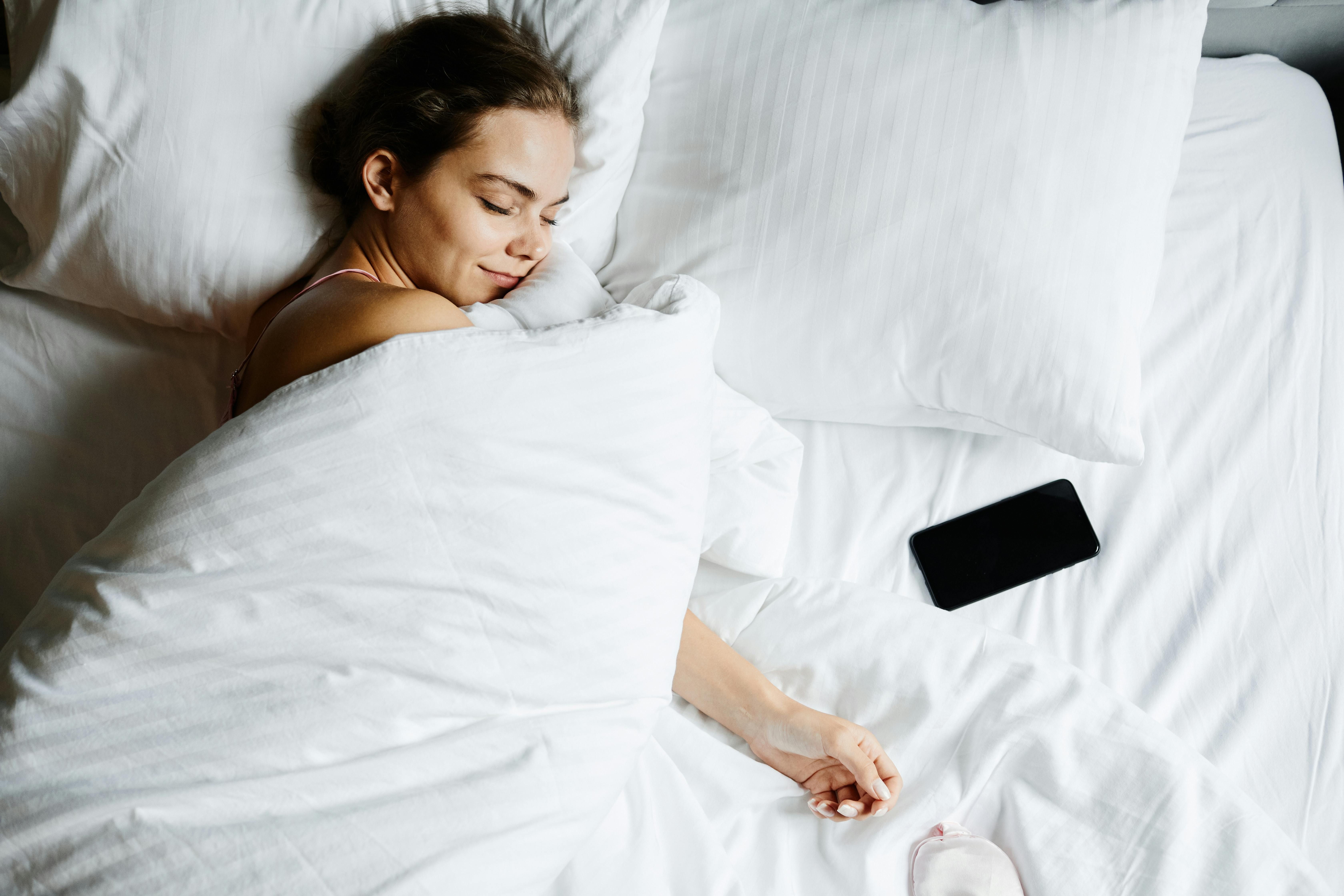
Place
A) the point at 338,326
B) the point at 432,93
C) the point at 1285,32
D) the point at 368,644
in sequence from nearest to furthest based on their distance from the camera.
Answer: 1. the point at 368,644
2. the point at 338,326
3. the point at 432,93
4. the point at 1285,32

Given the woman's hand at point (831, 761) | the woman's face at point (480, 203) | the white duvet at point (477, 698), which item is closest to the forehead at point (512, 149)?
the woman's face at point (480, 203)

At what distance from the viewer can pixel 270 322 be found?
1.01 m

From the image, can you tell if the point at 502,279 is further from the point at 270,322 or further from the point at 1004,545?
the point at 1004,545

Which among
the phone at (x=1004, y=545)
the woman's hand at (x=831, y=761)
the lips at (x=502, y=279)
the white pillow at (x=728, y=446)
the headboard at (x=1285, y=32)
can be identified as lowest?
the woman's hand at (x=831, y=761)

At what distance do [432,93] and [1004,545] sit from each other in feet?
2.77

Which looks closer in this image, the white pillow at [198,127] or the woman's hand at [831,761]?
the woman's hand at [831,761]

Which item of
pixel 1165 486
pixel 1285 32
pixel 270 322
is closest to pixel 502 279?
pixel 270 322

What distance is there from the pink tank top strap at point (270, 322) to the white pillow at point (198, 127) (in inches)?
1.4

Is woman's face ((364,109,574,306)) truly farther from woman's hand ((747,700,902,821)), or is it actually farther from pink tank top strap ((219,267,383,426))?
woman's hand ((747,700,902,821))

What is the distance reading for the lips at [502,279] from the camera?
40.2 inches

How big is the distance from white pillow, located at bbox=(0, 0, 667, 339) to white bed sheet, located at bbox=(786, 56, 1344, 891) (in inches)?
21.8

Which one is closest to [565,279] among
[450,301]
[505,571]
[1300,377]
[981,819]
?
[450,301]

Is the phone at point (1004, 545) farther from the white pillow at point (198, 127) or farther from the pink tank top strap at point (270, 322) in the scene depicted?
the pink tank top strap at point (270, 322)

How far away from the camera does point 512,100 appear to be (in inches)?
37.0
